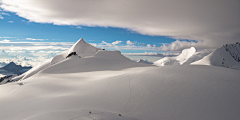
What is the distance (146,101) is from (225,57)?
17854 centimetres

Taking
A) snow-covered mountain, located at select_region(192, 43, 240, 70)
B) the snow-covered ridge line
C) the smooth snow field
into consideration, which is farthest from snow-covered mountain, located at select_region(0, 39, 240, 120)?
the snow-covered ridge line

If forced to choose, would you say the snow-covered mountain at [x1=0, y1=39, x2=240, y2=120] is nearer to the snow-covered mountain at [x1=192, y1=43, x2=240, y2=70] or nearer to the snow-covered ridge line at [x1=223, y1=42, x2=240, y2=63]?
the snow-covered mountain at [x1=192, y1=43, x2=240, y2=70]

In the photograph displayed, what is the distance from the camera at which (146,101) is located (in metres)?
13.5

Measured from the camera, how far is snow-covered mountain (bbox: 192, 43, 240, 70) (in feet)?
434

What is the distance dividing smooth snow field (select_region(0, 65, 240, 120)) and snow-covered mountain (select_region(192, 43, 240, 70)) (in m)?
130

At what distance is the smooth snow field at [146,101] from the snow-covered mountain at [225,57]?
12981 centimetres

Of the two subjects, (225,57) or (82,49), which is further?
(225,57)

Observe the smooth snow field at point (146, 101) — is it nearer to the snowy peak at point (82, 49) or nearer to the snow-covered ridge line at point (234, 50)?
the snowy peak at point (82, 49)

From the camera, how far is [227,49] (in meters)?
160

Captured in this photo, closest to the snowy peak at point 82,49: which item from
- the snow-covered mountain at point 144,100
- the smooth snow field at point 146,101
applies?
the snow-covered mountain at point 144,100

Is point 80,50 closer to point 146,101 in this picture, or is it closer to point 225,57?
point 146,101

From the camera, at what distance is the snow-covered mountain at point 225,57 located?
132 metres

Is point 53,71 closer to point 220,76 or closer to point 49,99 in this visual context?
point 49,99

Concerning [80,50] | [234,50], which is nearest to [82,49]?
[80,50]
